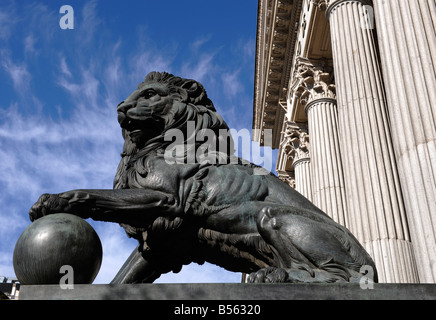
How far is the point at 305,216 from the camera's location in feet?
12.2

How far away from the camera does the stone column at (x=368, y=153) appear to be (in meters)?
9.37

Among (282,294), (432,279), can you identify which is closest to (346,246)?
(282,294)

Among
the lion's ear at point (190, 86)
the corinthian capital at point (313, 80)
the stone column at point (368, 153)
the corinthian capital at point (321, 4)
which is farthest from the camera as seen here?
the corinthian capital at point (313, 80)

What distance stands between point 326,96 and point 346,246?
14.2 m

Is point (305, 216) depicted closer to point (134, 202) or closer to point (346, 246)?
point (346, 246)

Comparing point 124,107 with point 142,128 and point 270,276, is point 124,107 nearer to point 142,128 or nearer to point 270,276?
point 142,128

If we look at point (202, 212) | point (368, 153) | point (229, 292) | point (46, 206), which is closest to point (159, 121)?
point (202, 212)

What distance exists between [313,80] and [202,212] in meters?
15.3

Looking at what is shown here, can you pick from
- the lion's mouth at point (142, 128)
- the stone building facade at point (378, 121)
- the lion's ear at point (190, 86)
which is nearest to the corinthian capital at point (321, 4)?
the stone building facade at point (378, 121)

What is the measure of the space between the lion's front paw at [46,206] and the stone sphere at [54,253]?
22cm

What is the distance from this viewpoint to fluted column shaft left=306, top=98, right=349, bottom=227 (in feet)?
48.3

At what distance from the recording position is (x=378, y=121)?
10.8 meters

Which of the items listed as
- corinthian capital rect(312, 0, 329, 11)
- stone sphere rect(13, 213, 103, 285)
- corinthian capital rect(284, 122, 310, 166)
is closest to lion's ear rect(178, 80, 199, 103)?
stone sphere rect(13, 213, 103, 285)

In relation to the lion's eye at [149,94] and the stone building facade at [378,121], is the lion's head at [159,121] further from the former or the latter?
the stone building facade at [378,121]
